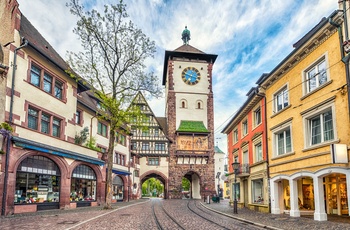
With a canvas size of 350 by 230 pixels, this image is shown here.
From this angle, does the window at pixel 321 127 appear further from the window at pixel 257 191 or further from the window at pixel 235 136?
the window at pixel 235 136

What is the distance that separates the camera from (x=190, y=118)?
183ft

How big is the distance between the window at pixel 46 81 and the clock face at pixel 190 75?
117 feet

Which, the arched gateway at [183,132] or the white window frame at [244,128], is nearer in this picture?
the white window frame at [244,128]

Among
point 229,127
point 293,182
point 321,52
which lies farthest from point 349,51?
point 229,127

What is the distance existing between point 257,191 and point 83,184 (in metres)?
13.3

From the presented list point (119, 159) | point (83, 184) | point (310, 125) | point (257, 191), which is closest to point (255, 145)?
point (257, 191)

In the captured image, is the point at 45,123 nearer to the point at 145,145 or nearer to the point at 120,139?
the point at 120,139

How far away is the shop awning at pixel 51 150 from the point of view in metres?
16.8

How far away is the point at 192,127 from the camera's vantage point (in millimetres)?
54625

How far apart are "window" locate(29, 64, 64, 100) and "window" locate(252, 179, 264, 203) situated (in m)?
15.3

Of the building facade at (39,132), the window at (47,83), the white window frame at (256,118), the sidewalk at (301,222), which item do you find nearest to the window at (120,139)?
the building facade at (39,132)

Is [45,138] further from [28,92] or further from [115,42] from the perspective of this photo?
[115,42]

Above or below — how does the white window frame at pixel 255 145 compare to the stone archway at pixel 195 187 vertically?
above

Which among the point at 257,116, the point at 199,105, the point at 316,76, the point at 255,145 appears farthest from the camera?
the point at 199,105
